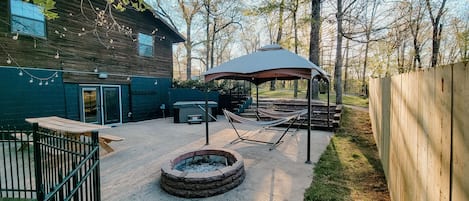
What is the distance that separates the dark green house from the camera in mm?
6777

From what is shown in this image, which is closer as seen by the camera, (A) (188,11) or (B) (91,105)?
(B) (91,105)

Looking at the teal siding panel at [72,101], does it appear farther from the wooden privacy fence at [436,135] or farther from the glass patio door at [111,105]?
the wooden privacy fence at [436,135]

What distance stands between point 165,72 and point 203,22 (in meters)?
8.37

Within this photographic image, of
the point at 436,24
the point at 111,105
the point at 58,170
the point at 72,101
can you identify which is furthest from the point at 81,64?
the point at 436,24

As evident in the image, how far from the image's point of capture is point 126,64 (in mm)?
10062

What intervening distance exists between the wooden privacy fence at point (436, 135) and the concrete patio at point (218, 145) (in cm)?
161

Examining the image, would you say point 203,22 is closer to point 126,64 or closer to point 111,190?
point 126,64

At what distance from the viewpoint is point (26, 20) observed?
23.0 feet

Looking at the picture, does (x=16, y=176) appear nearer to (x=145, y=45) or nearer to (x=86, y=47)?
(x=86, y=47)

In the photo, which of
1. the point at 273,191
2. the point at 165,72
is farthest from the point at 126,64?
the point at 273,191

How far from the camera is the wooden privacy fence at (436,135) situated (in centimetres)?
103

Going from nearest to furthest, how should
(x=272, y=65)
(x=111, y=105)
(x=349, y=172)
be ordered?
1. (x=349, y=172)
2. (x=272, y=65)
3. (x=111, y=105)

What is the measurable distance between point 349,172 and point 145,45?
9.90 m

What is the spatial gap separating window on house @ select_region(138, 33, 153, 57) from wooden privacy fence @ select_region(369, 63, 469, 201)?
413 inches
